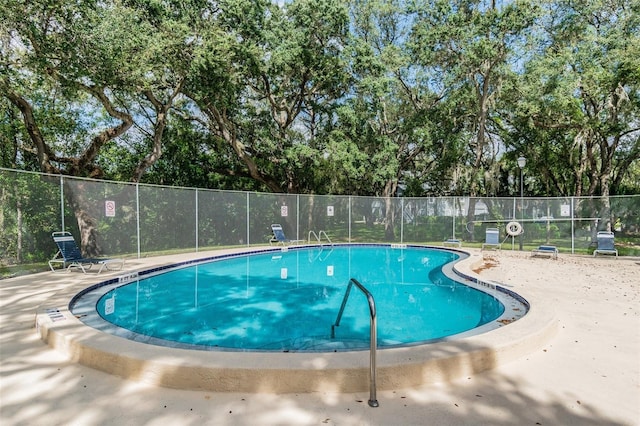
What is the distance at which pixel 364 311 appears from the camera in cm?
527

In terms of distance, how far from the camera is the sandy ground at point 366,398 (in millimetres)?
2111

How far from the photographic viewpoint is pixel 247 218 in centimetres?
1230

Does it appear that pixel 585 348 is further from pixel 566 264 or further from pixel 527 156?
pixel 527 156

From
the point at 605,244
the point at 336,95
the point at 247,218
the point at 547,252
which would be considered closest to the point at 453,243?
the point at 547,252

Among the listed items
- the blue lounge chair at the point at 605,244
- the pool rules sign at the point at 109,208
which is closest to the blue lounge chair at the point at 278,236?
the pool rules sign at the point at 109,208

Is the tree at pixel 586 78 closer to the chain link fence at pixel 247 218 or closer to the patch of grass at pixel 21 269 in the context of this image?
the chain link fence at pixel 247 218

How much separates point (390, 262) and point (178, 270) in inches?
229

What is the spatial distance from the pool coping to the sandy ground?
2.6 inches

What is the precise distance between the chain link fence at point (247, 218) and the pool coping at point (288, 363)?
5764 mm

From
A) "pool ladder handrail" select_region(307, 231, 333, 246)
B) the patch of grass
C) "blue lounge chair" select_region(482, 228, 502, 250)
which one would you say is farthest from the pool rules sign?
"blue lounge chair" select_region(482, 228, 502, 250)

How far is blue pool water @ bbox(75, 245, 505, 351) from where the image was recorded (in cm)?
410

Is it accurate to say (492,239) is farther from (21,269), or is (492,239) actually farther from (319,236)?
(21,269)

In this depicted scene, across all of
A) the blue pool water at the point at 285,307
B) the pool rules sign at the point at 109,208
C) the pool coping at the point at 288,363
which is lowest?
the blue pool water at the point at 285,307

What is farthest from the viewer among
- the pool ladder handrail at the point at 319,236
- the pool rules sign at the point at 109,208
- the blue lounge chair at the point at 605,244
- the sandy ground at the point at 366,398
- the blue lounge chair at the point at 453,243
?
the pool ladder handrail at the point at 319,236
